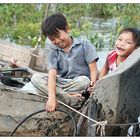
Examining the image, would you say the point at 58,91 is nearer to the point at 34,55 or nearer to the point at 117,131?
the point at 117,131

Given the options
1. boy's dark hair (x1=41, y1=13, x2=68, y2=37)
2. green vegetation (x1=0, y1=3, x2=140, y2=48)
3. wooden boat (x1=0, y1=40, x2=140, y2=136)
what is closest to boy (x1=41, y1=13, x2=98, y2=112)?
boy's dark hair (x1=41, y1=13, x2=68, y2=37)

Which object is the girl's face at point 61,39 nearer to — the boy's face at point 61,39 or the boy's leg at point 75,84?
the boy's face at point 61,39

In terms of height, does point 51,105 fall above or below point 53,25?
below

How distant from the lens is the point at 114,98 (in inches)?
90.1

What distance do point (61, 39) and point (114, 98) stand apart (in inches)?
18.4

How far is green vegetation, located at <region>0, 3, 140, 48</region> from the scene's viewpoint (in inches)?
257

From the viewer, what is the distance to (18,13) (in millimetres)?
7656

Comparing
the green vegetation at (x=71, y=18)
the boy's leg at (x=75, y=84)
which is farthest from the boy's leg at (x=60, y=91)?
the green vegetation at (x=71, y=18)

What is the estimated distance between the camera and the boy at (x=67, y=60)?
2.53m

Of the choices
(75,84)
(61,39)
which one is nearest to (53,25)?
(61,39)

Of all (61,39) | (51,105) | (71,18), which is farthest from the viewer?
(71,18)

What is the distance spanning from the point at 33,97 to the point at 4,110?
0.21 m

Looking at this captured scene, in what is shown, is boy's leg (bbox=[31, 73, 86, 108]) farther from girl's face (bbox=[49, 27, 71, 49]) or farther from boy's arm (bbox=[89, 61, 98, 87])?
girl's face (bbox=[49, 27, 71, 49])

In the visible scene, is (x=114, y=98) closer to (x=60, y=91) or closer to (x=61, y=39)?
(x=60, y=91)
